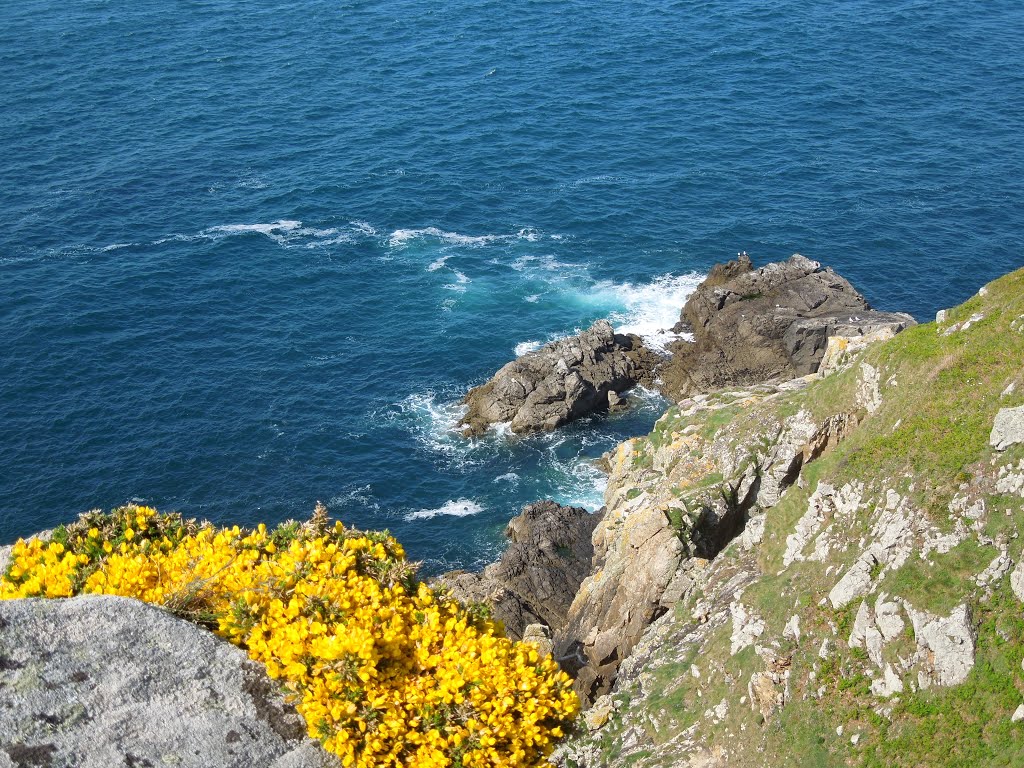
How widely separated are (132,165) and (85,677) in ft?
374

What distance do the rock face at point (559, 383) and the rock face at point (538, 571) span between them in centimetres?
1352

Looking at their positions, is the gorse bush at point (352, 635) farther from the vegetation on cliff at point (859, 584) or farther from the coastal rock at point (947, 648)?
the coastal rock at point (947, 648)

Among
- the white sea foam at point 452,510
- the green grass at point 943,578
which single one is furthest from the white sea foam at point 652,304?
the green grass at point 943,578

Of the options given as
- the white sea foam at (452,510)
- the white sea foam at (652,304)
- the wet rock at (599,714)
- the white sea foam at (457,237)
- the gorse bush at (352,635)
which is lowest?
the white sea foam at (452,510)

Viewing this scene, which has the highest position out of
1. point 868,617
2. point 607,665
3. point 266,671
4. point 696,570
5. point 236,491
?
point 266,671

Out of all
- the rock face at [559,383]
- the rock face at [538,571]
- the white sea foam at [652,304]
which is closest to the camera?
the rock face at [538,571]

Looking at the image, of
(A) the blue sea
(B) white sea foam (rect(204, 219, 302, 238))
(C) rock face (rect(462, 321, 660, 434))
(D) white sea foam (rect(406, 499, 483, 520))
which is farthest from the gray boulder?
(B) white sea foam (rect(204, 219, 302, 238))

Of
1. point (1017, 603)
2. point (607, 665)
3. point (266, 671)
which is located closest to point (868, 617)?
point (1017, 603)

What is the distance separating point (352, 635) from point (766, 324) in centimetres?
7289

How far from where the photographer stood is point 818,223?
109m

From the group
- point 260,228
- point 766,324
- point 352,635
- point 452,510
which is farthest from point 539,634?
point 260,228

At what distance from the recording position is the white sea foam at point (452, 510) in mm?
76875

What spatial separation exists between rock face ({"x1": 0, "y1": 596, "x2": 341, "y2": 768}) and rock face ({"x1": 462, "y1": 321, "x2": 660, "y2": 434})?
214 ft

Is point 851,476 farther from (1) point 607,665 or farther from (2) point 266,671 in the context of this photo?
(2) point 266,671
